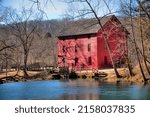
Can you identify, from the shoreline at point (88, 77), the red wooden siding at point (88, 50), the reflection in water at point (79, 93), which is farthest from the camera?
the red wooden siding at point (88, 50)

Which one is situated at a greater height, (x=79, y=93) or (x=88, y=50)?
(x=88, y=50)

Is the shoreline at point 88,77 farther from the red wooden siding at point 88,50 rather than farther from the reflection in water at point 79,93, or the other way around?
the reflection in water at point 79,93

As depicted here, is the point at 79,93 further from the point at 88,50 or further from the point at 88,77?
the point at 88,50

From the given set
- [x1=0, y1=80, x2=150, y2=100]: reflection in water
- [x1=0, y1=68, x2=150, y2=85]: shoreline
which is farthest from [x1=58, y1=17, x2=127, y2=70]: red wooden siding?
[x1=0, y1=80, x2=150, y2=100]: reflection in water

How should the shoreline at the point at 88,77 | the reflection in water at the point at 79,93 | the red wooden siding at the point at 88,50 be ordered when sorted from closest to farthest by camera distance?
the reflection in water at the point at 79,93
the shoreline at the point at 88,77
the red wooden siding at the point at 88,50

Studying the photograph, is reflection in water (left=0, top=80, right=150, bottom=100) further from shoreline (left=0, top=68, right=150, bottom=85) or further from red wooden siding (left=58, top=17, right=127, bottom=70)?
red wooden siding (left=58, top=17, right=127, bottom=70)

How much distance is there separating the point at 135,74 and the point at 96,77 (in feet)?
21.9

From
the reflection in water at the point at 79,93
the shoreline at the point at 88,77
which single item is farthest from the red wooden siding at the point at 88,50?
the reflection in water at the point at 79,93

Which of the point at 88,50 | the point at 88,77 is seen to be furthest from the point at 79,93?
the point at 88,50

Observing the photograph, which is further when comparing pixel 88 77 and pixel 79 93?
pixel 88 77

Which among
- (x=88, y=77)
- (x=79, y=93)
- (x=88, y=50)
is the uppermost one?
(x=88, y=50)

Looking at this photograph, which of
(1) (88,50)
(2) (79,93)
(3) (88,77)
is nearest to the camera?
(2) (79,93)

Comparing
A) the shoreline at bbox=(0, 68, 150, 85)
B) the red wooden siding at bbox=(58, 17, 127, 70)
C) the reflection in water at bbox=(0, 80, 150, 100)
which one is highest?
the red wooden siding at bbox=(58, 17, 127, 70)

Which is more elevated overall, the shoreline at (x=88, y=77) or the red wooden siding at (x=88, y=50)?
the red wooden siding at (x=88, y=50)
